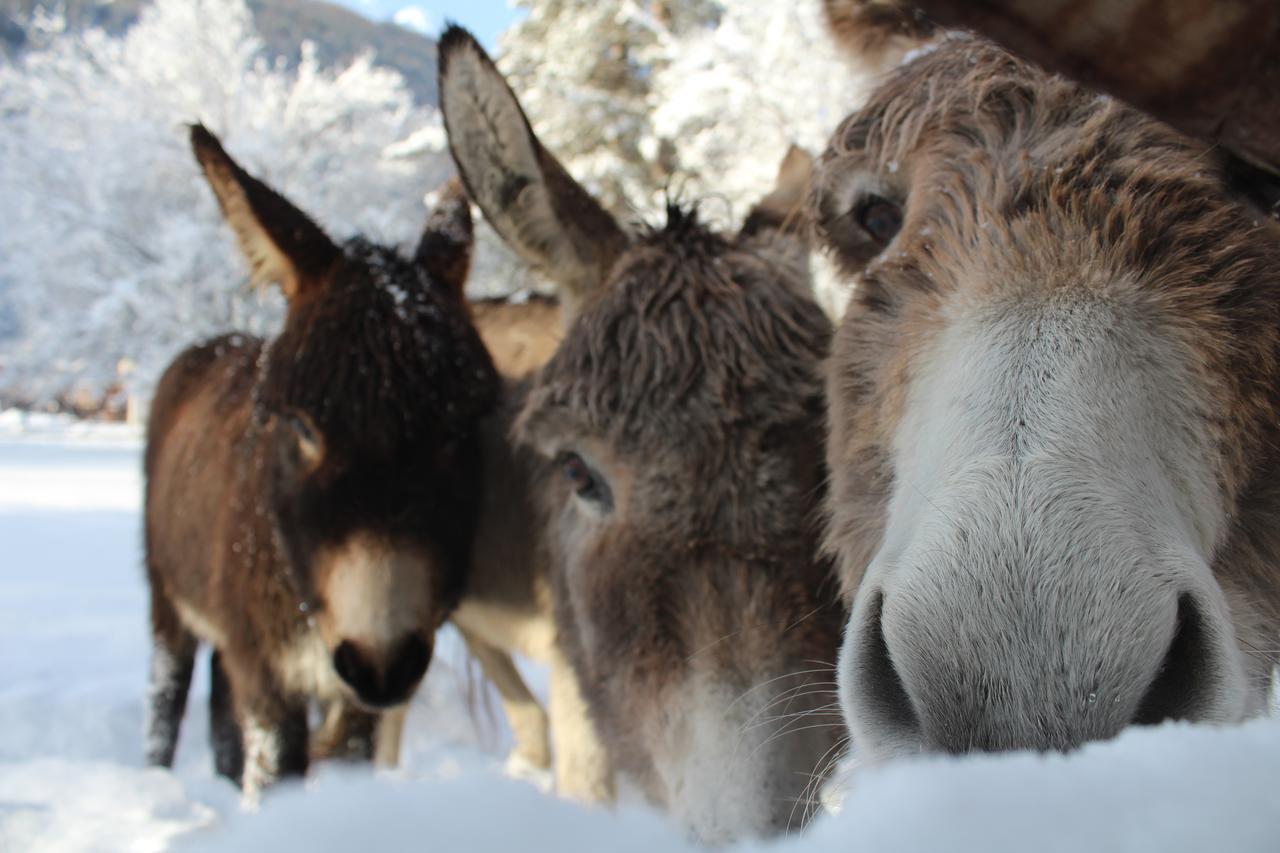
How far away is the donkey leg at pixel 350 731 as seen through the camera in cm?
429

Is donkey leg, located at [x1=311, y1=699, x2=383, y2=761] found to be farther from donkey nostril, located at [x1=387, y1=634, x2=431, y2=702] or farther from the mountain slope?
the mountain slope

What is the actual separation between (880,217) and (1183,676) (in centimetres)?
148

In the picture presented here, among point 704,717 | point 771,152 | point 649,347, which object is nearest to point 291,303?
point 649,347

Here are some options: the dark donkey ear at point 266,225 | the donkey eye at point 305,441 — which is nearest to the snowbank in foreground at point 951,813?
the donkey eye at point 305,441

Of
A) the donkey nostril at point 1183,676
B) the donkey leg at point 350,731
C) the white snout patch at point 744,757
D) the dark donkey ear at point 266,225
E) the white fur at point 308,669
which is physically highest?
the dark donkey ear at point 266,225

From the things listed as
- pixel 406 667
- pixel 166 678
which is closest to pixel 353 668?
pixel 406 667

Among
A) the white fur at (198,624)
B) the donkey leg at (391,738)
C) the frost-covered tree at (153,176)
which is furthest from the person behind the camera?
the frost-covered tree at (153,176)

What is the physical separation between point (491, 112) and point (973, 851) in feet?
10.2

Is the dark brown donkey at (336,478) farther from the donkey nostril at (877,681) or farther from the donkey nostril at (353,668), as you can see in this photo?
the donkey nostril at (877,681)

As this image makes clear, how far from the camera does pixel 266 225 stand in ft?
12.1

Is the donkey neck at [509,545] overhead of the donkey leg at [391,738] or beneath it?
overhead

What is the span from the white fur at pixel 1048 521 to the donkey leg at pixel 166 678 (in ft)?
18.9

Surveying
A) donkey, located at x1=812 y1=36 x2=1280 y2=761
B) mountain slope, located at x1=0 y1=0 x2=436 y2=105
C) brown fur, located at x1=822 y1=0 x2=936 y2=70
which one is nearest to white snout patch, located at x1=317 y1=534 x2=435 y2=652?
donkey, located at x1=812 y1=36 x2=1280 y2=761

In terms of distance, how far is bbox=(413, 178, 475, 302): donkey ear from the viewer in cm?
419
